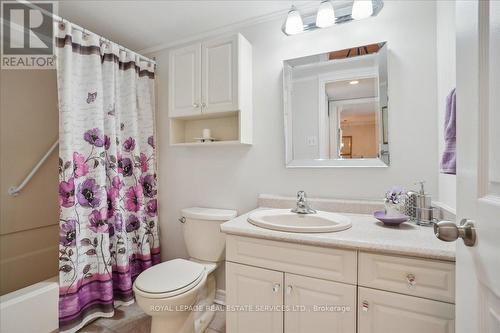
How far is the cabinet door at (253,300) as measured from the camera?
3.84 ft

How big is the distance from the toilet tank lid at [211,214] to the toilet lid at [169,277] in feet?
1.05

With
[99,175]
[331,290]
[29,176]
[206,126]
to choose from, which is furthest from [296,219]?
[29,176]

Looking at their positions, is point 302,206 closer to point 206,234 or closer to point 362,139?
point 362,139

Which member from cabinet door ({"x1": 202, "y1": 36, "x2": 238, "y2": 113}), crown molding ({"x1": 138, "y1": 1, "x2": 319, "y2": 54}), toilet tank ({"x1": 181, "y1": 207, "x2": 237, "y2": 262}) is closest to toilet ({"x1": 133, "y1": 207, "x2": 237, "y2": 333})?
toilet tank ({"x1": 181, "y1": 207, "x2": 237, "y2": 262})

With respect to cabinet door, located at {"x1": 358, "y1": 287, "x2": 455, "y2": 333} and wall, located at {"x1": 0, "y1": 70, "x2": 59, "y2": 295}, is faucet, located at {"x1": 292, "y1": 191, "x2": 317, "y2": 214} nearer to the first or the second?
cabinet door, located at {"x1": 358, "y1": 287, "x2": 455, "y2": 333}

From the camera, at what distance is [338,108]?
60.1 inches

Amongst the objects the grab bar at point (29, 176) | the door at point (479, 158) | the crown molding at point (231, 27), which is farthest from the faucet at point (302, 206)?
A: the grab bar at point (29, 176)

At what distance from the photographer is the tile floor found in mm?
1589

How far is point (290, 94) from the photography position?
5.42 ft

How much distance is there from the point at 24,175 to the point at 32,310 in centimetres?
110

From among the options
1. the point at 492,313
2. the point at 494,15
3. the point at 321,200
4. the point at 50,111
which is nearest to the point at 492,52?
the point at 494,15

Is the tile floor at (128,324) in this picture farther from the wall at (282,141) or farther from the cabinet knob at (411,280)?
the cabinet knob at (411,280)

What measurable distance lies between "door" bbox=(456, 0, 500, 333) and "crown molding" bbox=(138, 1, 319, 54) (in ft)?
3.97

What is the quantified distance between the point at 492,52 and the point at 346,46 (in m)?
1.17
